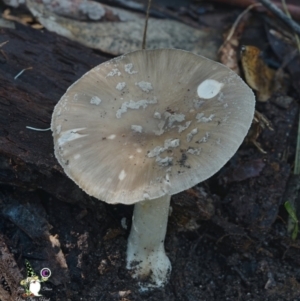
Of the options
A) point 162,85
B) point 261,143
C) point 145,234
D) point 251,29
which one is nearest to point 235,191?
point 261,143

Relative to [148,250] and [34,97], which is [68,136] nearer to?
[34,97]

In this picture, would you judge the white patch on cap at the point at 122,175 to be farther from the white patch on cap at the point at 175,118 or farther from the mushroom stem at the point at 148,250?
the mushroom stem at the point at 148,250

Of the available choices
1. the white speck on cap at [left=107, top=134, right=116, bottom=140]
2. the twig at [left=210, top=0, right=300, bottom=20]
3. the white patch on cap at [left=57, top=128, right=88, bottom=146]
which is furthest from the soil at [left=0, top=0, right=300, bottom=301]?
the twig at [left=210, top=0, right=300, bottom=20]

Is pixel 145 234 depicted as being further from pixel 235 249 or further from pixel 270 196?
pixel 270 196

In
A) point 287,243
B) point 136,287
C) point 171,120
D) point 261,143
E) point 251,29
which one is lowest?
point 136,287

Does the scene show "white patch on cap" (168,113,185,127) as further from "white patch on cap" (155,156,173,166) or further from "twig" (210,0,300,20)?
"twig" (210,0,300,20)

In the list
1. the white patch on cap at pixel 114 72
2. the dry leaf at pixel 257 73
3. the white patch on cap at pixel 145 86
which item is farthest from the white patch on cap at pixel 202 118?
the dry leaf at pixel 257 73

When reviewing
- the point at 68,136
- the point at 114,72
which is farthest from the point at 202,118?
the point at 68,136
